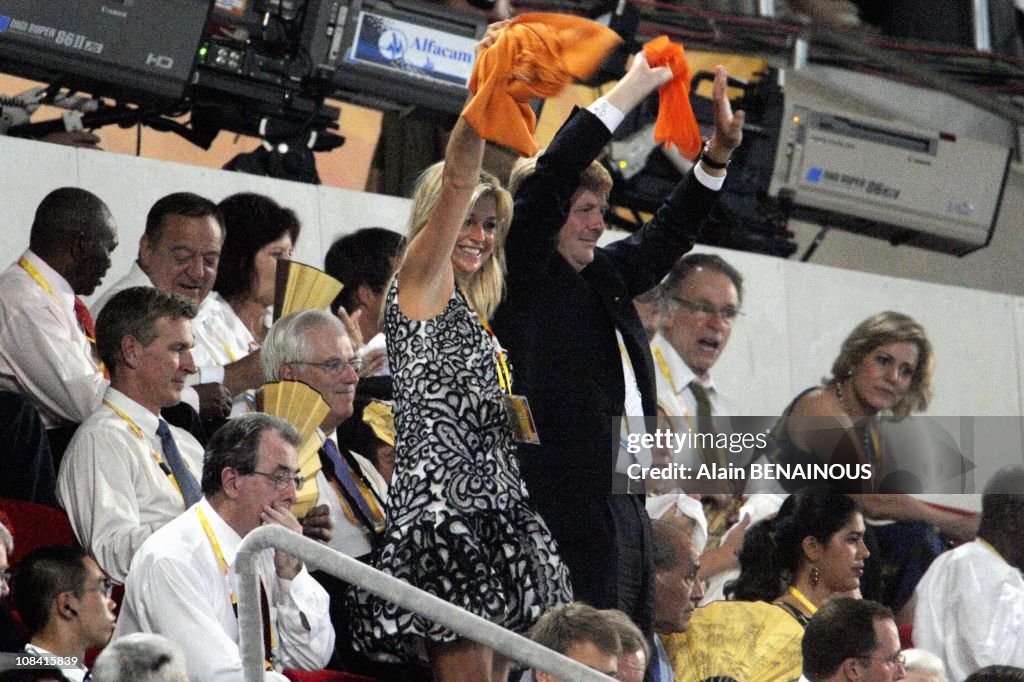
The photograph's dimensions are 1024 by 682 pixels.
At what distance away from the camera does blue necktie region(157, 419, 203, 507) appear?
156 inches

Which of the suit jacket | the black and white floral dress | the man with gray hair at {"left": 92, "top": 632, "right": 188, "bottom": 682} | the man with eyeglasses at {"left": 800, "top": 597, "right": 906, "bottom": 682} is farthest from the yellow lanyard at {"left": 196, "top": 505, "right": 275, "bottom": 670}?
the man with eyeglasses at {"left": 800, "top": 597, "right": 906, "bottom": 682}

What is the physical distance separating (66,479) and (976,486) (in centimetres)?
269

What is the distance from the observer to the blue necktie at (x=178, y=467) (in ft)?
13.0

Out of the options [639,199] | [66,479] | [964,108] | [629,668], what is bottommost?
[629,668]

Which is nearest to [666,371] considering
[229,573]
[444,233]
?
[229,573]

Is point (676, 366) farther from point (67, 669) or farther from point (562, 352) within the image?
point (67, 669)

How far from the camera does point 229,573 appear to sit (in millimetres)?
3600

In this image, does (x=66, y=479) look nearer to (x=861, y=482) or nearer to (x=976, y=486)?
(x=861, y=482)

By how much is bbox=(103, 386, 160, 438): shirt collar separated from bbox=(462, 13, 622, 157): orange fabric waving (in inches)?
44.3

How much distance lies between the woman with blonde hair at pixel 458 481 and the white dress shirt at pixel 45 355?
93 centimetres

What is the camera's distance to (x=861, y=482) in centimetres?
503

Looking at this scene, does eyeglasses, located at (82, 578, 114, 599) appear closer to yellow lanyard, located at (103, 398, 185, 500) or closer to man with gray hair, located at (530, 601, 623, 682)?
yellow lanyard, located at (103, 398, 185, 500)

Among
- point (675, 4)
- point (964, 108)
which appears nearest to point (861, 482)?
point (675, 4)

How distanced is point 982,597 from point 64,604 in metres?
2.31
